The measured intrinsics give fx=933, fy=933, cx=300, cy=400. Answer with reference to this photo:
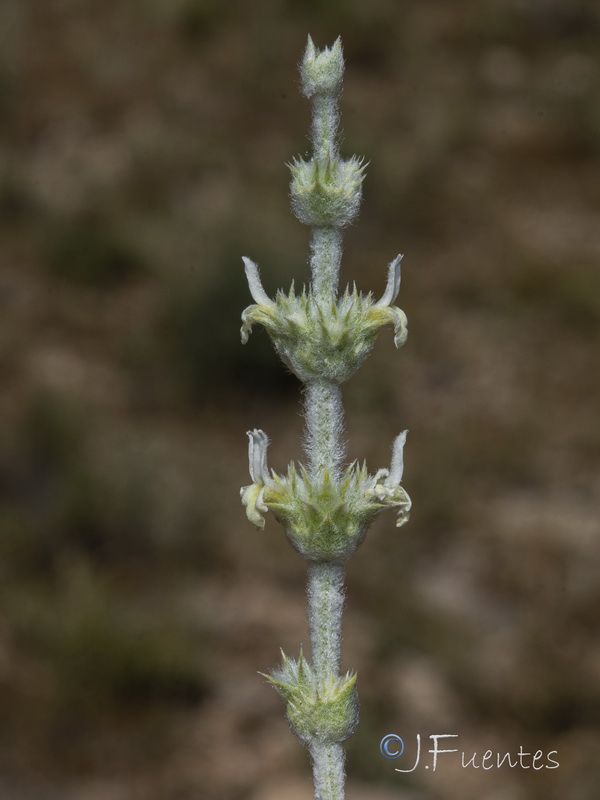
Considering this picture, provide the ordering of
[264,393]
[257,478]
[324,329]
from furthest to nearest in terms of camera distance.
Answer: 1. [264,393]
2. [257,478]
3. [324,329]

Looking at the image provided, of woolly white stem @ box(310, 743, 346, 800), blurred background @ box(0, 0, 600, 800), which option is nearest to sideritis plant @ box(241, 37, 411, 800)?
woolly white stem @ box(310, 743, 346, 800)

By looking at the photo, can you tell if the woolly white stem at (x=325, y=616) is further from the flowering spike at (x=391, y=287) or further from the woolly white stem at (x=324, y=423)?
the flowering spike at (x=391, y=287)

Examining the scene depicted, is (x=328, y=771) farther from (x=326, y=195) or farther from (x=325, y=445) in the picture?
(x=326, y=195)

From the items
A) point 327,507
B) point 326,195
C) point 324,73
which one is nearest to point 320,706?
point 327,507

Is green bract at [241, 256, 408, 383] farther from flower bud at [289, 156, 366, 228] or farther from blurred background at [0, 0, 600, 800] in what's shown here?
blurred background at [0, 0, 600, 800]

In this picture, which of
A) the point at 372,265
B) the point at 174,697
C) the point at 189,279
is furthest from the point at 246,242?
the point at 174,697

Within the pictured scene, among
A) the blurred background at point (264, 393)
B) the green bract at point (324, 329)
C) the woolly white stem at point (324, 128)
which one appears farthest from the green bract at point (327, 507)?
the blurred background at point (264, 393)

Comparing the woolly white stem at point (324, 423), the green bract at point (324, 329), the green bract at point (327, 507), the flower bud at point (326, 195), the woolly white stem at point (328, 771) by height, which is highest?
the flower bud at point (326, 195)
